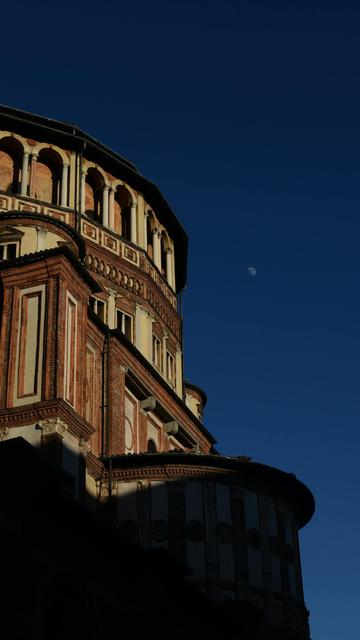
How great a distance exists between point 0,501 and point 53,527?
4.94 feet

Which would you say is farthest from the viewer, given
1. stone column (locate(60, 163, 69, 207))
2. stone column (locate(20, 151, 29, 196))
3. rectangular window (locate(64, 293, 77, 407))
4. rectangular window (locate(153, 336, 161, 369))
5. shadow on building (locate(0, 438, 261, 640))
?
rectangular window (locate(153, 336, 161, 369))

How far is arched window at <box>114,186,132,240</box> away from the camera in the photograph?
114ft

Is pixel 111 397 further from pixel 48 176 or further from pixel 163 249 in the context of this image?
pixel 163 249

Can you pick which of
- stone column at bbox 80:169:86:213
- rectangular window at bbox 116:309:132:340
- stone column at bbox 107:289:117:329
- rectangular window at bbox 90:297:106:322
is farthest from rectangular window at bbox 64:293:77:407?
stone column at bbox 80:169:86:213

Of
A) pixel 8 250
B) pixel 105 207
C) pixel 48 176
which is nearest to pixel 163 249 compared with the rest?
pixel 105 207

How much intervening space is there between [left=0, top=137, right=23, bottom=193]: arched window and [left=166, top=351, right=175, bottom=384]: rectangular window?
25.9 ft

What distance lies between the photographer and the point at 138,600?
20172 mm

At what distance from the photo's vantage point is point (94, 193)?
34375mm

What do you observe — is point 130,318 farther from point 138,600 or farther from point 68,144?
point 138,600

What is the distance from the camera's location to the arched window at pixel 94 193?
33.9m

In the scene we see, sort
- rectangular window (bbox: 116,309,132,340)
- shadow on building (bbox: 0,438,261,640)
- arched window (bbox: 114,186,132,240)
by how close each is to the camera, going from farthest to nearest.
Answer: arched window (bbox: 114,186,132,240) → rectangular window (bbox: 116,309,132,340) → shadow on building (bbox: 0,438,261,640)

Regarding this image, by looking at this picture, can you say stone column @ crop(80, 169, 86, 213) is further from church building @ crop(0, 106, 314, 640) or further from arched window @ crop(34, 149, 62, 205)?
arched window @ crop(34, 149, 62, 205)

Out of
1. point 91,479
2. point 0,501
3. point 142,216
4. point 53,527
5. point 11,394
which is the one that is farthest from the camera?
point 142,216

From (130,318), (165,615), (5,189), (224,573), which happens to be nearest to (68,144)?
(5,189)
